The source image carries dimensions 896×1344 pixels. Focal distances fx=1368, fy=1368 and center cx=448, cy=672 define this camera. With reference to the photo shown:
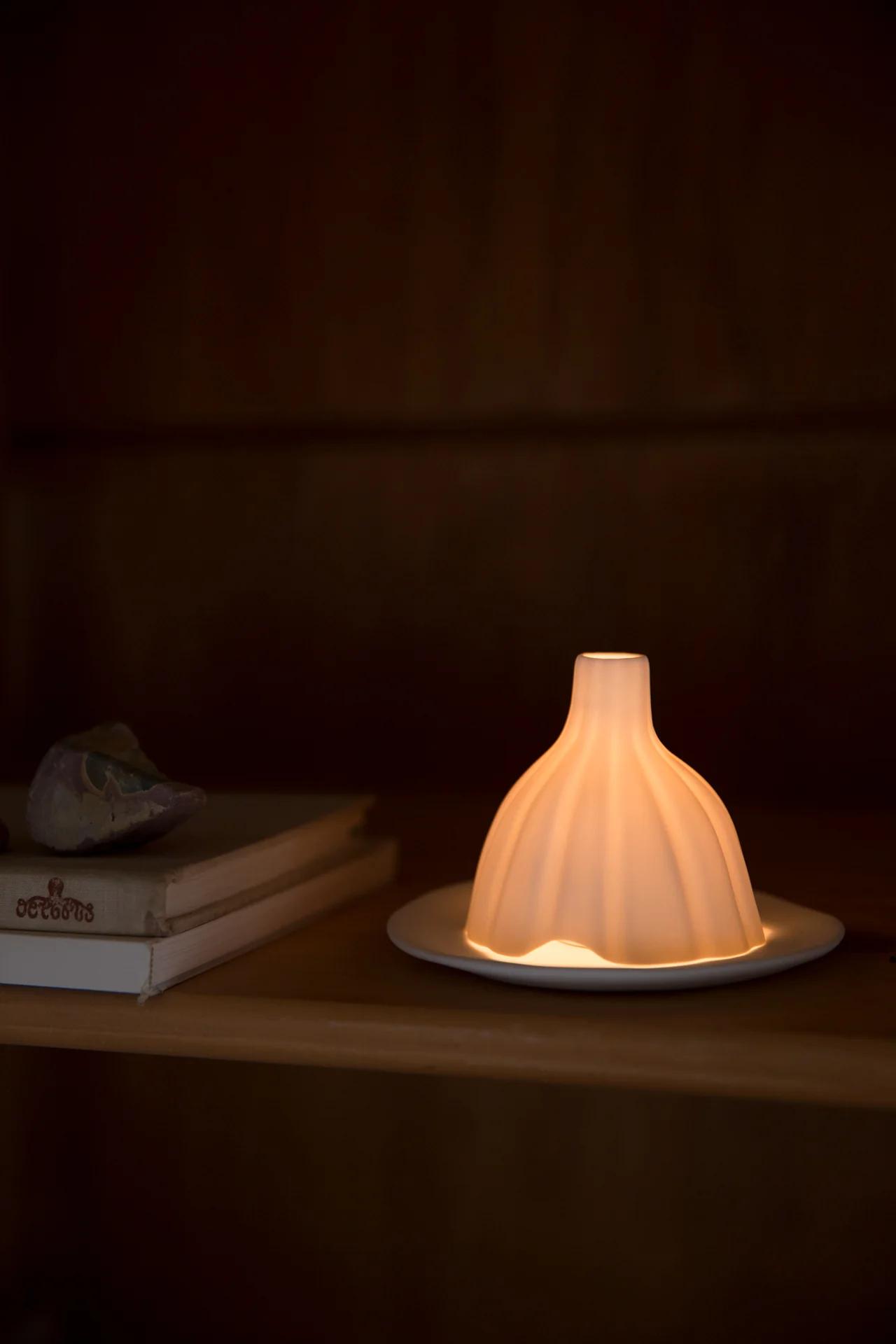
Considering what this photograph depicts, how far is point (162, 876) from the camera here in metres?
0.40

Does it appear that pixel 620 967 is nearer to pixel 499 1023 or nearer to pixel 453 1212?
pixel 499 1023

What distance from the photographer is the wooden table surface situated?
358 mm

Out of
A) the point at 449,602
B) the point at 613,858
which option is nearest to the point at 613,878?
the point at 613,858

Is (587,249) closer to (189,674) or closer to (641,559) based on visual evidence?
(641,559)

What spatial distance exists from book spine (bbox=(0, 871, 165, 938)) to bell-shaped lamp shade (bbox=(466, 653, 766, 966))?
10cm

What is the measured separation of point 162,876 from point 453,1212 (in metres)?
0.42

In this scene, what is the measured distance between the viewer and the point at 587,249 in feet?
2.39

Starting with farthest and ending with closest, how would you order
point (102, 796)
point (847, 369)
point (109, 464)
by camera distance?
point (109, 464) < point (847, 369) < point (102, 796)

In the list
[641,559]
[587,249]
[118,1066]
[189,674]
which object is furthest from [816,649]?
[118,1066]

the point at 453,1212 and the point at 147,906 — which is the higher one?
the point at 147,906

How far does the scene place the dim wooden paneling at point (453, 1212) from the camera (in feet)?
2.28

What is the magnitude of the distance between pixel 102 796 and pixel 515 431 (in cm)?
38

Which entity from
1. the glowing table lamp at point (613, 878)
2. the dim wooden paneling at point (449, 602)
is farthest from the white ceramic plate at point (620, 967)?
the dim wooden paneling at point (449, 602)

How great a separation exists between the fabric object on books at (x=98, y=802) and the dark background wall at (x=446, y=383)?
32 centimetres
